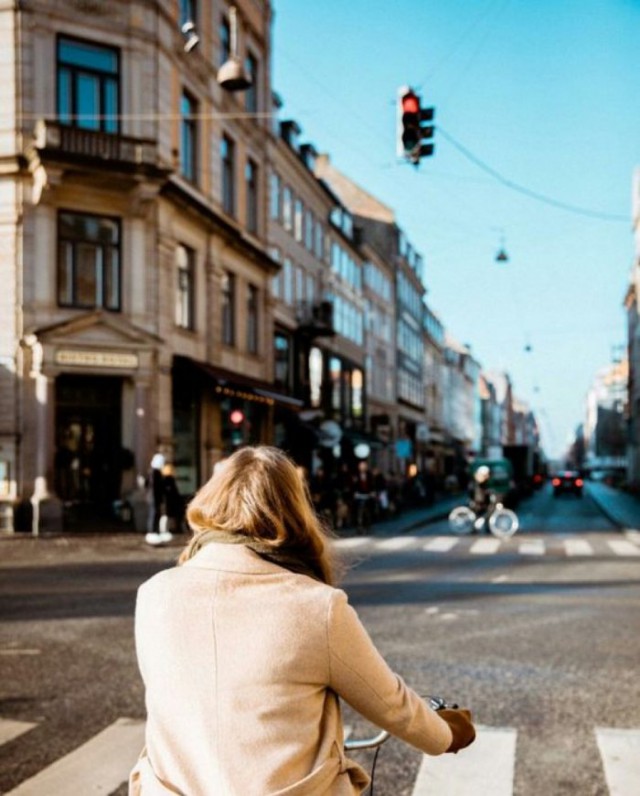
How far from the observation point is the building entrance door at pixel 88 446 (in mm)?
22453

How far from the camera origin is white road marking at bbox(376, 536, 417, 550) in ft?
66.7

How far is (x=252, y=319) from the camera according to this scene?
3291cm

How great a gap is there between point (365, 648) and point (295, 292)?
123 feet

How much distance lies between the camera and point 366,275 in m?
55.5

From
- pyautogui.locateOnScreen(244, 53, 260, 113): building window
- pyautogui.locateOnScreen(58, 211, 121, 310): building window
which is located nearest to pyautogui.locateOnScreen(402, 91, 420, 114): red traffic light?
pyautogui.locateOnScreen(58, 211, 121, 310): building window

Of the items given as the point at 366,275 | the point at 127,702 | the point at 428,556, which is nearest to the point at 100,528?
the point at 428,556

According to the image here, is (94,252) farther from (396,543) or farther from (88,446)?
(396,543)

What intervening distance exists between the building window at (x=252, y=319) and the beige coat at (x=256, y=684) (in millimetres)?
29968

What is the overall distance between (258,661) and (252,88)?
32.1 meters

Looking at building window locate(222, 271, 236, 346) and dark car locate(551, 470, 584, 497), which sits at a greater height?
building window locate(222, 271, 236, 346)

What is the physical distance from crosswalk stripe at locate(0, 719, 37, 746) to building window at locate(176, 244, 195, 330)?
65.5ft

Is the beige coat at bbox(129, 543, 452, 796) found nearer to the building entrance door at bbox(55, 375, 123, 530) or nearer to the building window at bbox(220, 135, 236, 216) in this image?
the building entrance door at bbox(55, 375, 123, 530)

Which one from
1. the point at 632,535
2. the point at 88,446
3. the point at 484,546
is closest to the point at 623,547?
the point at 484,546

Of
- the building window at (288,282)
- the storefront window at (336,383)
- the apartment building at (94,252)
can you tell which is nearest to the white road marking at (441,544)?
the apartment building at (94,252)
